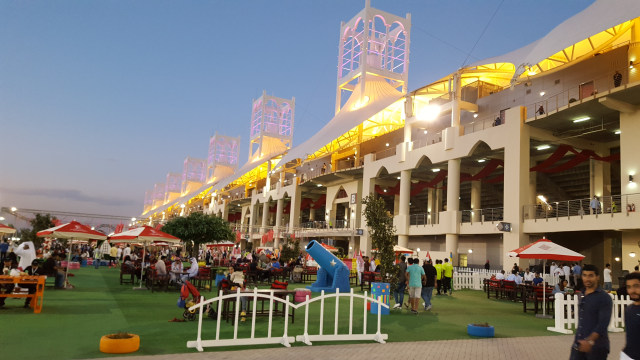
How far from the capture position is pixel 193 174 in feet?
370

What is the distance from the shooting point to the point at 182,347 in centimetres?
685

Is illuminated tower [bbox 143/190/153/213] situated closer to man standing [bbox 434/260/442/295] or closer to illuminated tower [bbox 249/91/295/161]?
illuminated tower [bbox 249/91/295/161]

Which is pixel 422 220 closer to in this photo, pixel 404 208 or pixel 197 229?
pixel 404 208

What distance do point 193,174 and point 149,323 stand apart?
353 ft

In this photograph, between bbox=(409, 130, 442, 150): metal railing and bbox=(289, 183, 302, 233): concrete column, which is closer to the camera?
bbox=(409, 130, 442, 150): metal railing

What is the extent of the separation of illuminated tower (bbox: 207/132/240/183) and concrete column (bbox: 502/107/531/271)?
74.0 m

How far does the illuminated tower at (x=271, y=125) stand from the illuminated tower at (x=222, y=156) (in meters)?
21.1

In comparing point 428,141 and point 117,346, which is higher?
point 428,141

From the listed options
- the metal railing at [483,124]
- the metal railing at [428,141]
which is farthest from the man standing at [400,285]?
the metal railing at [428,141]

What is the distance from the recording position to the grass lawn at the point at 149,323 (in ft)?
22.3

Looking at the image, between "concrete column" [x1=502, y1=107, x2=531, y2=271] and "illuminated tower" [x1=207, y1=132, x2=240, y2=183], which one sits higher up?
"illuminated tower" [x1=207, y1=132, x2=240, y2=183]

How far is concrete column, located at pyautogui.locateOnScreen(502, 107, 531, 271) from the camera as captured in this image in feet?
74.5

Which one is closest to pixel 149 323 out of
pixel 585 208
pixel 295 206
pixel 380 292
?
pixel 380 292

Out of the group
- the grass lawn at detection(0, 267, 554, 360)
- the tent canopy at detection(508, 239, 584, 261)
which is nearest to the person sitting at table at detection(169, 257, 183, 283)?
the grass lawn at detection(0, 267, 554, 360)
